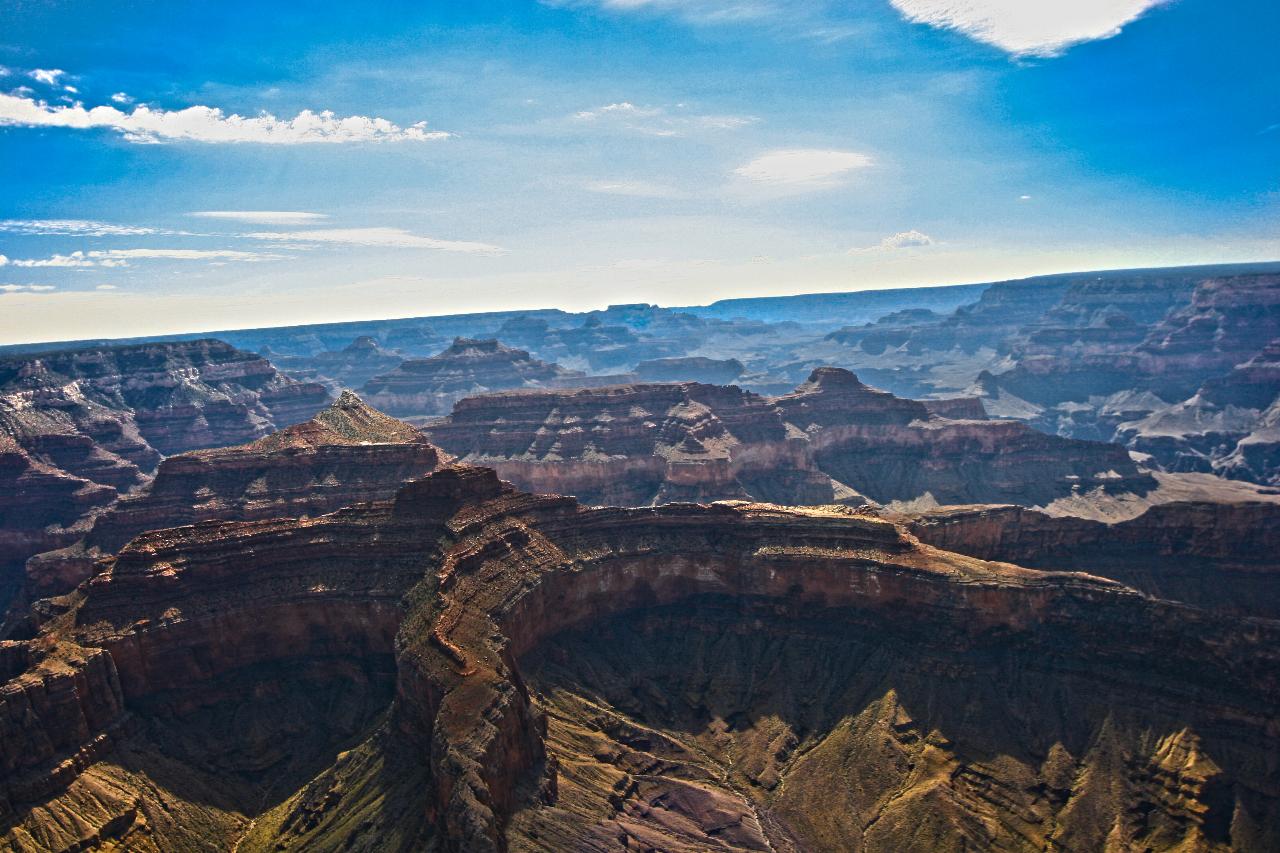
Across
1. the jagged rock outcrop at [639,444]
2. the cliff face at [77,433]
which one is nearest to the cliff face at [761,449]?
the jagged rock outcrop at [639,444]

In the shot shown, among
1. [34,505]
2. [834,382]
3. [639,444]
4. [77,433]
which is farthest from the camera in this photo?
[834,382]

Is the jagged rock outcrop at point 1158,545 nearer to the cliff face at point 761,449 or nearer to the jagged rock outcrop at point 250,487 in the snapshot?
the cliff face at point 761,449

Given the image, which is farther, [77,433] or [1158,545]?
[77,433]

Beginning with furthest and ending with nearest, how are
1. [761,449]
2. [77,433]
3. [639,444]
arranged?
[639,444] < [761,449] < [77,433]

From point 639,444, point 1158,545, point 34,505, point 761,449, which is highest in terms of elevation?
point 639,444

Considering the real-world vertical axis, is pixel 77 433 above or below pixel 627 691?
above

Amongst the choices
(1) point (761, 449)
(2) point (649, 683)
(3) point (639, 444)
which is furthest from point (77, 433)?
(2) point (649, 683)

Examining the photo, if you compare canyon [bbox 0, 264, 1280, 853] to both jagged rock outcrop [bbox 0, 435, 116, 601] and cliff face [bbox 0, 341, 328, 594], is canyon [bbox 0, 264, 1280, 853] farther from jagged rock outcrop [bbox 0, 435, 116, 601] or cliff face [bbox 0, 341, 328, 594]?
cliff face [bbox 0, 341, 328, 594]

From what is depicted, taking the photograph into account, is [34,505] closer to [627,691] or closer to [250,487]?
[250,487]
